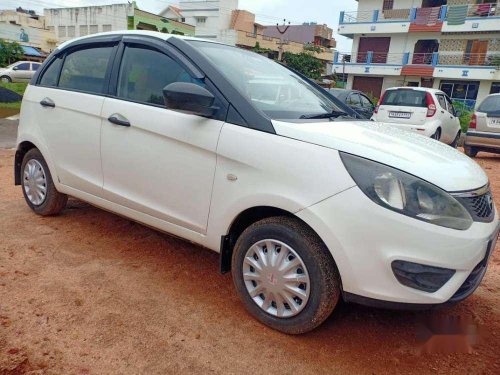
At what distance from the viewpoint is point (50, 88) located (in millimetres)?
3818

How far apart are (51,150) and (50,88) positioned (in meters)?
0.57

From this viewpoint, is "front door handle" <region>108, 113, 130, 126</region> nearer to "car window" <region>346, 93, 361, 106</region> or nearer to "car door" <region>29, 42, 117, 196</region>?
"car door" <region>29, 42, 117, 196</region>

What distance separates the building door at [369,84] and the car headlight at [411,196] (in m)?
31.9

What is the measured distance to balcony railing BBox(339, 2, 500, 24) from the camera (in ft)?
91.1

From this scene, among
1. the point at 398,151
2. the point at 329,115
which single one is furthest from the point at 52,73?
the point at 398,151

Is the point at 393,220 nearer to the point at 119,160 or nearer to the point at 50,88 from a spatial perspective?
the point at 119,160

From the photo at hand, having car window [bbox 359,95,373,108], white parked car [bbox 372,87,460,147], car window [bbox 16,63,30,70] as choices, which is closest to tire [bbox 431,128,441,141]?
white parked car [bbox 372,87,460,147]

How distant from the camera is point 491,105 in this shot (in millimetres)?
9508

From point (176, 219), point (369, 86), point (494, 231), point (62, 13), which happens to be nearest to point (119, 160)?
point (176, 219)

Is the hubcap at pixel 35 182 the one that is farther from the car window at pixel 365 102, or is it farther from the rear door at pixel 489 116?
the car window at pixel 365 102

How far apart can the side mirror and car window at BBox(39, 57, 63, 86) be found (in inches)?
73.9

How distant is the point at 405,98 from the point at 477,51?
23.4 metres

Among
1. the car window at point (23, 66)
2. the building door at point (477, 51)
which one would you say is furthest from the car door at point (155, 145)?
the building door at point (477, 51)

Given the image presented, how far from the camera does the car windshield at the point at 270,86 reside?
9.07 ft
